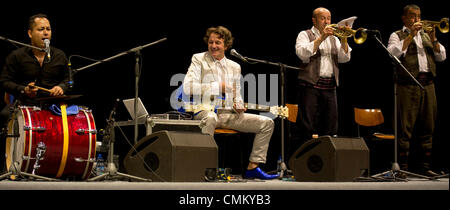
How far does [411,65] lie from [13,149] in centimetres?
351

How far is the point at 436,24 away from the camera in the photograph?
484cm

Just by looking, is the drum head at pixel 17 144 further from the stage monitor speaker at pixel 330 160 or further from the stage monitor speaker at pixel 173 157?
the stage monitor speaker at pixel 330 160

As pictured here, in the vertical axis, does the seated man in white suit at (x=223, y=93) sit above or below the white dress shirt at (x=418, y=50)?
below

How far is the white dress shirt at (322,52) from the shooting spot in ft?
15.6

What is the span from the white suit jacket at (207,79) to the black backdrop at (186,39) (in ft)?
2.74

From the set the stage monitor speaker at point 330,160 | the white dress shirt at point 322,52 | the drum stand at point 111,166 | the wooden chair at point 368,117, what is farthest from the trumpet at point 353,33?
the drum stand at point 111,166

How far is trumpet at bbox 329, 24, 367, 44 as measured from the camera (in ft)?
15.2

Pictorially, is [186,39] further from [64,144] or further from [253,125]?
[64,144]

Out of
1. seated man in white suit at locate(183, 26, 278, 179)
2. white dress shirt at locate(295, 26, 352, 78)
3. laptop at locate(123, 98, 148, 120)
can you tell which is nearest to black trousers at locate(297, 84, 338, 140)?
white dress shirt at locate(295, 26, 352, 78)

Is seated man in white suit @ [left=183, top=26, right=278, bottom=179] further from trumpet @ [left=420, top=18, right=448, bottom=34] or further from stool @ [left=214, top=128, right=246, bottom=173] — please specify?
trumpet @ [left=420, top=18, right=448, bottom=34]

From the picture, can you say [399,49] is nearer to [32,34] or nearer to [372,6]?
[372,6]

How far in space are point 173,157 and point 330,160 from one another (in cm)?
129

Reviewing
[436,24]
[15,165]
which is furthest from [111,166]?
[436,24]
